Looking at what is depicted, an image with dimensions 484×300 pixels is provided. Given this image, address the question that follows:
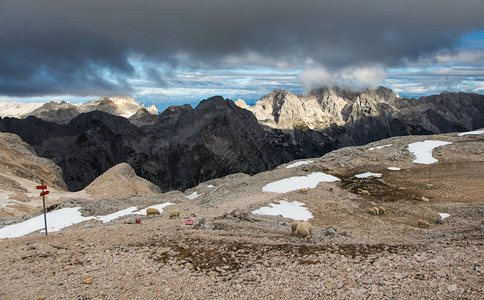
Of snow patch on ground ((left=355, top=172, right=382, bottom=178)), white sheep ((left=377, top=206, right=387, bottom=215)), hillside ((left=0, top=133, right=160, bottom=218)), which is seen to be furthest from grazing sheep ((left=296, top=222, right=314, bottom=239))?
hillside ((left=0, top=133, right=160, bottom=218))

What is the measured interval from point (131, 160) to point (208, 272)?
164821mm

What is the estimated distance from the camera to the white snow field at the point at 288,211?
27906mm

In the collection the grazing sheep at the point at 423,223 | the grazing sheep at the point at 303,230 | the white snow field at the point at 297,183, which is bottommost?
the white snow field at the point at 297,183

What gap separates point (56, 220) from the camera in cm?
3612

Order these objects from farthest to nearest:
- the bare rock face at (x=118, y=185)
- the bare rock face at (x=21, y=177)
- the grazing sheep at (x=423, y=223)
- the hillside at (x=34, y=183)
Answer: the bare rock face at (x=118, y=185) → the hillside at (x=34, y=183) → the bare rock face at (x=21, y=177) → the grazing sheep at (x=423, y=223)

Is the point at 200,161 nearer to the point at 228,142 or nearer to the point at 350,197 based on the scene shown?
the point at 228,142

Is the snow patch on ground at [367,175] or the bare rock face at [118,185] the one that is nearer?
the snow patch on ground at [367,175]

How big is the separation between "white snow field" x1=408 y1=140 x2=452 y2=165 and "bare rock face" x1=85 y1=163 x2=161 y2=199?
2165 inches

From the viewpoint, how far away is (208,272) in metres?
12.6

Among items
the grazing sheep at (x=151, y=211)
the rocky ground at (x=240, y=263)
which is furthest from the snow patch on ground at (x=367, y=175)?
the grazing sheep at (x=151, y=211)

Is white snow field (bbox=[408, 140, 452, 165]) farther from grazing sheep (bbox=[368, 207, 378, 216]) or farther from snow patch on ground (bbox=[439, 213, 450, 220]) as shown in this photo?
grazing sheep (bbox=[368, 207, 378, 216])

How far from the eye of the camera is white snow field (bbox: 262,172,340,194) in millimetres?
38031

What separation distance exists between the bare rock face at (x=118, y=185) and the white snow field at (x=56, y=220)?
30288 millimetres

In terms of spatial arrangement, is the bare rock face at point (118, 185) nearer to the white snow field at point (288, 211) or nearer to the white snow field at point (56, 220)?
the white snow field at point (56, 220)
